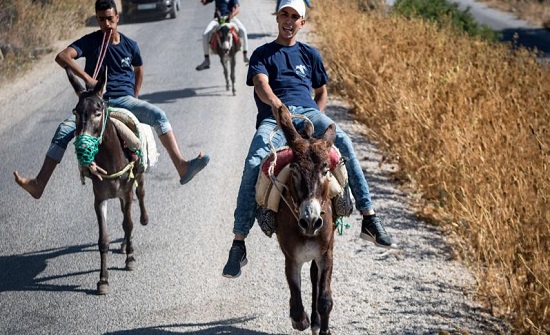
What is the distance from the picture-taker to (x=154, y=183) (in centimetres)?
1079

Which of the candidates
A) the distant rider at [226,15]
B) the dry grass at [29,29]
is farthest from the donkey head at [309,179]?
the dry grass at [29,29]

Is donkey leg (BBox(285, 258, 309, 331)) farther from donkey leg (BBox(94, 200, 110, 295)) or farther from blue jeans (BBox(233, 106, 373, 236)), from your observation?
donkey leg (BBox(94, 200, 110, 295))

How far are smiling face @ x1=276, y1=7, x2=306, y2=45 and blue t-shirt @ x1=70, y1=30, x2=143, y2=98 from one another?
200 centimetres

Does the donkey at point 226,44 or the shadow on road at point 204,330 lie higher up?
the shadow on road at point 204,330

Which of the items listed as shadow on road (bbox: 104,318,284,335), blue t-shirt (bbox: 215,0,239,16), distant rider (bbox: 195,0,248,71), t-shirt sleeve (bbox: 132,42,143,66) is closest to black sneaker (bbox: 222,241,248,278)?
shadow on road (bbox: 104,318,284,335)

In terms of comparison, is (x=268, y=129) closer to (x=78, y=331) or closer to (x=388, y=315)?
(x=388, y=315)

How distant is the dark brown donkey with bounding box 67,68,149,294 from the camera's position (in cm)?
686

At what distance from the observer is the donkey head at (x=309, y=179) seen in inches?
202

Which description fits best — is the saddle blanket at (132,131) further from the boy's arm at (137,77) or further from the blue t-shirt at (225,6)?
the blue t-shirt at (225,6)

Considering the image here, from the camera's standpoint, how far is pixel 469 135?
360 inches

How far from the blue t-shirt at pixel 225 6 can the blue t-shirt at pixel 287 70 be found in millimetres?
10603

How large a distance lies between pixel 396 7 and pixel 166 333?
1683 centimetres

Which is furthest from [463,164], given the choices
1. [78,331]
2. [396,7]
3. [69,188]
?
[396,7]

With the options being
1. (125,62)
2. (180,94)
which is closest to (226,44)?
(180,94)
